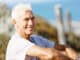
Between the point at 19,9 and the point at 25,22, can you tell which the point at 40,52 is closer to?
the point at 25,22

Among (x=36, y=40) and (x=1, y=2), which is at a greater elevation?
(x=1, y=2)

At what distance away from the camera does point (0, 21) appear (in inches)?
90.2

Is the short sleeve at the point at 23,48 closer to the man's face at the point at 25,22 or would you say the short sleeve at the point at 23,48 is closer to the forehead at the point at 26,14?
the man's face at the point at 25,22

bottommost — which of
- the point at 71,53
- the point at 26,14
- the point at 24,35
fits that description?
the point at 71,53

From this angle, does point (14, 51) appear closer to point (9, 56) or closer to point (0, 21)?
point (9, 56)

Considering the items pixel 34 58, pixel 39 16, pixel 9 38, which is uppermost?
pixel 39 16

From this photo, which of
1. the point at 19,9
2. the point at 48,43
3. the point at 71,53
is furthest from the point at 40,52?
the point at 19,9

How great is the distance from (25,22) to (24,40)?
13cm

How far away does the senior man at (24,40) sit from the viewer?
7.21ft

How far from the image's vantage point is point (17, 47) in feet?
7.30

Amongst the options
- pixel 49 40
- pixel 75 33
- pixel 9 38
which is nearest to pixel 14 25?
pixel 9 38

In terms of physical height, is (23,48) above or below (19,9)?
below

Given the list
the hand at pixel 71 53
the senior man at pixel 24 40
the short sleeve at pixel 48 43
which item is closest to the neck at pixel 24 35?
the senior man at pixel 24 40

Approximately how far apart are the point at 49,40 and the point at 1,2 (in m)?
0.47
